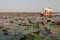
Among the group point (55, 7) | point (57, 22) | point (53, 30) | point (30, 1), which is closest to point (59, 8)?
point (55, 7)

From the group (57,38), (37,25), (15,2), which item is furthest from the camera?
(15,2)

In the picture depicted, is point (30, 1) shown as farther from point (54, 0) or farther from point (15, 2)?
point (54, 0)

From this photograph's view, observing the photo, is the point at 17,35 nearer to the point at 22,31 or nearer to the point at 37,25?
the point at 22,31

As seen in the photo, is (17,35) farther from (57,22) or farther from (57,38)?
(57,22)

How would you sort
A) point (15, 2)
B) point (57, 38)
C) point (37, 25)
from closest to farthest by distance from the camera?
point (57, 38) < point (37, 25) < point (15, 2)

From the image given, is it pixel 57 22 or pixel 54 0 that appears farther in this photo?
pixel 54 0

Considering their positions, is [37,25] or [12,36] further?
[37,25]

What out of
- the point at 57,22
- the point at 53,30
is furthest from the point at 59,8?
the point at 53,30
